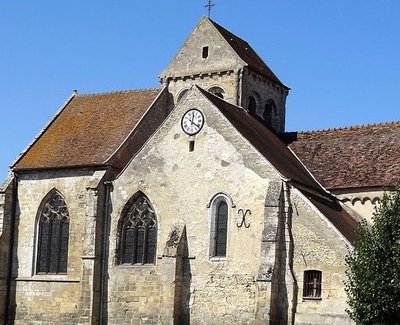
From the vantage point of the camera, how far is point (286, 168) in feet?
115

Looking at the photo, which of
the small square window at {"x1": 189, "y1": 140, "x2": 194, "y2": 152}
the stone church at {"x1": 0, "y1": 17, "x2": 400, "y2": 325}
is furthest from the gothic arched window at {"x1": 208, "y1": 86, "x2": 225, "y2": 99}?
the small square window at {"x1": 189, "y1": 140, "x2": 194, "y2": 152}

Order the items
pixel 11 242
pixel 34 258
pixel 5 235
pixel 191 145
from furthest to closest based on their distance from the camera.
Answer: pixel 11 242 → pixel 5 235 → pixel 34 258 → pixel 191 145

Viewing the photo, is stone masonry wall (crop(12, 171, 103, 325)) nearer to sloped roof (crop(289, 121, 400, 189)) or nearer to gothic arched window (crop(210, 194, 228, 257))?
Answer: gothic arched window (crop(210, 194, 228, 257))

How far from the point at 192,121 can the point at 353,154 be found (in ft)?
25.6

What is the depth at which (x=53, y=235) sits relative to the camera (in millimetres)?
39281

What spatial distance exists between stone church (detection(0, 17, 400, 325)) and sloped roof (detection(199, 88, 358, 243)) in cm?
14

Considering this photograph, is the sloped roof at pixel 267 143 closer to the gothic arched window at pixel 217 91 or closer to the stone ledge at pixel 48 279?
the gothic arched window at pixel 217 91

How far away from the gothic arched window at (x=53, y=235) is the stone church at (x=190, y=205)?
0.06 meters

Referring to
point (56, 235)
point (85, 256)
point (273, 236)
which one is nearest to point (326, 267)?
point (273, 236)

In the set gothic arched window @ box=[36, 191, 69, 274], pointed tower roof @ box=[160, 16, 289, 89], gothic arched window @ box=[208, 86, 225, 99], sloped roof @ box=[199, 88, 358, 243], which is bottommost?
gothic arched window @ box=[36, 191, 69, 274]

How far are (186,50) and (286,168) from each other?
38.7 feet

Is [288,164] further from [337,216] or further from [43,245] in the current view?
[43,245]

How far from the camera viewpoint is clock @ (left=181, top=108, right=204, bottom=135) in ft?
117

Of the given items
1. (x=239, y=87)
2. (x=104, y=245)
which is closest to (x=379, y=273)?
(x=104, y=245)
